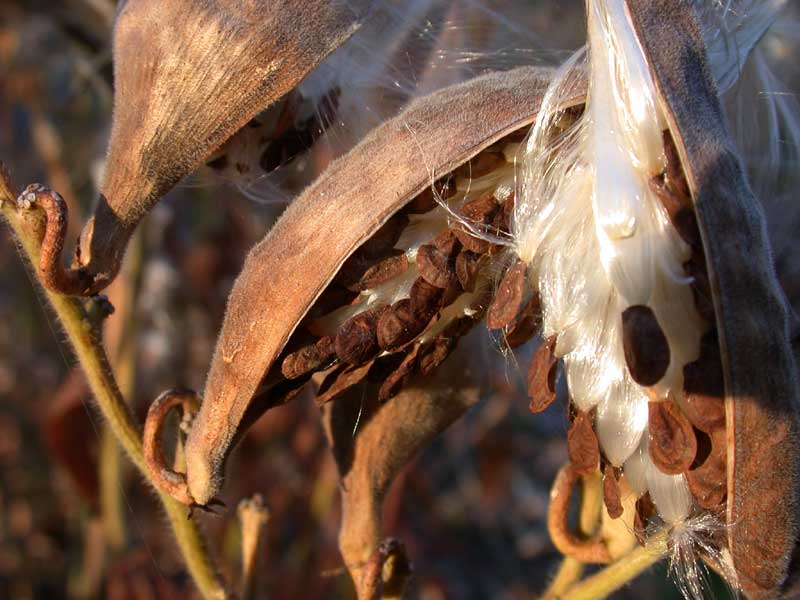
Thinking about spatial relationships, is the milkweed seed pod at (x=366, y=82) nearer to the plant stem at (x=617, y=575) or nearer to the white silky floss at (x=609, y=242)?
the white silky floss at (x=609, y=242)

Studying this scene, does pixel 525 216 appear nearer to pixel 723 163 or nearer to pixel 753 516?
pixel 723 163

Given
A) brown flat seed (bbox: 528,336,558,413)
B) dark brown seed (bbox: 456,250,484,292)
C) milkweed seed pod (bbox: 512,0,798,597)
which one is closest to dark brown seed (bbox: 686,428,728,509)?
milkweed seed pod (bbox: 512,0,798,597)

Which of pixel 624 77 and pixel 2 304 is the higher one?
pixel 624 77

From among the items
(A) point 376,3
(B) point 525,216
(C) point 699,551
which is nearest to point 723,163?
(B) point 525,216

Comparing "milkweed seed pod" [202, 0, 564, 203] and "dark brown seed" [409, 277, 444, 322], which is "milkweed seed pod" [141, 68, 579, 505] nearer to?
"dark brown seed" [409, 277, 444, 322]

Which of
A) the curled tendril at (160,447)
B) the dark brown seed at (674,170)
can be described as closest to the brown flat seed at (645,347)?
the dark brown seed at (674,170)

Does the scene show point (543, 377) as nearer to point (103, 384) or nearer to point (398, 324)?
point (398, 324)
